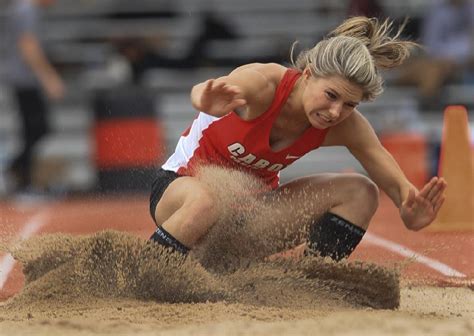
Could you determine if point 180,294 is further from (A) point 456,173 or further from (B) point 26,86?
(B) point 26,86

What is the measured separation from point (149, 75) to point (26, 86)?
1.75m

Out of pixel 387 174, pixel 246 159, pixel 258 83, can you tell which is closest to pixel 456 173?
pixel 387 174

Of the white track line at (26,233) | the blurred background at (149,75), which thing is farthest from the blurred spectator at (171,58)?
the white track line at (26,233)

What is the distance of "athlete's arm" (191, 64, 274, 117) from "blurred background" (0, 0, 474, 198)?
21.7 ft

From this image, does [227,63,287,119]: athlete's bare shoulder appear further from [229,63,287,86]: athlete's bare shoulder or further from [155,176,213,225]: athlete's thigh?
[155,176,213,225]: athlete's thigh

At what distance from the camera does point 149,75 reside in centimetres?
1392

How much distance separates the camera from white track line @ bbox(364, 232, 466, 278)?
6.70 meters

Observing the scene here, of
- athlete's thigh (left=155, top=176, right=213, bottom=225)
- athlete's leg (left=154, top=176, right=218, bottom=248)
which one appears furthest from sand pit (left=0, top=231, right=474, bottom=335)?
athlete's thigh (left=155, top=176, right=213, bottom=225)

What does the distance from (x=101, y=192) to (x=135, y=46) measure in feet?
6.89

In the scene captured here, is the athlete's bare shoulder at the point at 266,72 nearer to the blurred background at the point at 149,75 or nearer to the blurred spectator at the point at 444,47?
the blurred background at the point at 149,75

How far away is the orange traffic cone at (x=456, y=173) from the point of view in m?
9.21

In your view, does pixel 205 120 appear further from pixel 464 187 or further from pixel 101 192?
pixel 101 192

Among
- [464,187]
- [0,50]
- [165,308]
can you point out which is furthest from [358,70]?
[0,50]

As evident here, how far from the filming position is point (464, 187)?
9297 millimetres
